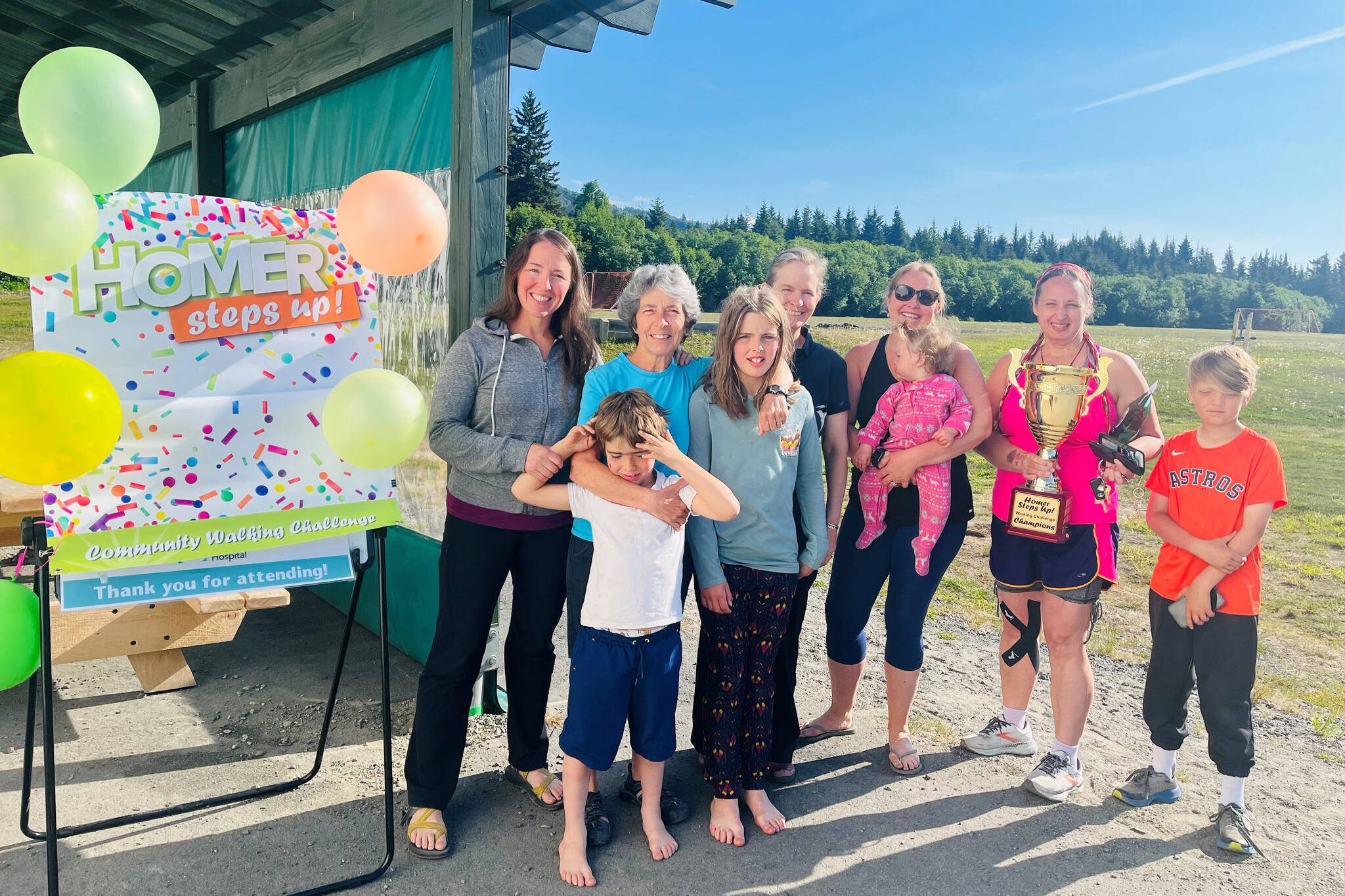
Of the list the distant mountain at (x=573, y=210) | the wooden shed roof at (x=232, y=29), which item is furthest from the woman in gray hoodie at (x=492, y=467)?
the distant mountain at (x=573, y=210)

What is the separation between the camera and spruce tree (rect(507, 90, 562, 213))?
6038 cm

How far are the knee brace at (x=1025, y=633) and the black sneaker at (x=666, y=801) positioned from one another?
144 centimetres

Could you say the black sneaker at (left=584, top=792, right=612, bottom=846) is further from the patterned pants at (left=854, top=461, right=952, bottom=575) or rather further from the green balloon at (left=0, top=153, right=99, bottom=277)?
the green balloon at (left=0, top=153, right=99, bottom=277)

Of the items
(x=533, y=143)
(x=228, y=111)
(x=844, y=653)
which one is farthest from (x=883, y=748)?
(x=533, y=143)

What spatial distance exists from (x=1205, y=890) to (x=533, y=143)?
69.3 m

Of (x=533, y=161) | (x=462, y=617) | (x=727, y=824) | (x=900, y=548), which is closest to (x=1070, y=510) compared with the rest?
(x=900, y=548)

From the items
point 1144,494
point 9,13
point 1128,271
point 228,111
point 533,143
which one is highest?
point 533,143

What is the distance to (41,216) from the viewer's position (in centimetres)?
177

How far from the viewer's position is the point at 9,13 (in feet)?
15.2

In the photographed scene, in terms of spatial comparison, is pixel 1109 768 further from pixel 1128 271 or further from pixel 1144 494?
pixel 1128 271

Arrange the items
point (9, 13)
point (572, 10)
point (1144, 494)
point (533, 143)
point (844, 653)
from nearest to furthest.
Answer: point (844, 653) → point (572, 10) → point (9, 13) → point (1144, 494) → point (533, 143)

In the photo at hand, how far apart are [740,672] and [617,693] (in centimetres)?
44

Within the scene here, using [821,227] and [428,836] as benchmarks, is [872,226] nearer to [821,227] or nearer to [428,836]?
[821,227]

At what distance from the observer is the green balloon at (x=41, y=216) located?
5.67ft
